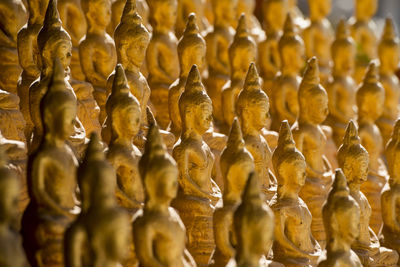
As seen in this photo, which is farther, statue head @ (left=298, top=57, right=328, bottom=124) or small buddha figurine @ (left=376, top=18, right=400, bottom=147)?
small buddha figurine @ (left=376, top=18, right=400, bottom=147)

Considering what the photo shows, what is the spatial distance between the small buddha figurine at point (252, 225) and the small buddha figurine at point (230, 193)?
0.19m

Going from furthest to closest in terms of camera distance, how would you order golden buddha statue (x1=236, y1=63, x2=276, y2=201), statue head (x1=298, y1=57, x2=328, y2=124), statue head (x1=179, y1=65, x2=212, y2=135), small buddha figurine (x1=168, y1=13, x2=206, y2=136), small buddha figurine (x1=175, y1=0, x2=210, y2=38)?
small buddha figurine (x1=175, y1=0, x2=210, y2=38)
statue head (x1=298, y1=57, x2=328, y2=124)
small buddha figurine (x1=168, y1=13, x2=206, y2=136)
golden buddha statue (x1=236, y1=63, x2=276, y2=201)
statue head (x1=179, y1=65, x2=212, y2=135)

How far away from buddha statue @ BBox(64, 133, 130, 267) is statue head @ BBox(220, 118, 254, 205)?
12.3 inches

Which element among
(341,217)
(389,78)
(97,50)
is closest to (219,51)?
(97,50)

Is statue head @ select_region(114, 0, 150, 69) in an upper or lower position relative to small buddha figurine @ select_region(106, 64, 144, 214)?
upper

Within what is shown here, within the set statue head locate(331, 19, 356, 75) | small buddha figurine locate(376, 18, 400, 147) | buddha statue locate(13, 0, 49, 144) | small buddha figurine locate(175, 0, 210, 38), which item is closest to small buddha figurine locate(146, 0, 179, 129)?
small buddha figurine locate(175, 0, 210, 38)

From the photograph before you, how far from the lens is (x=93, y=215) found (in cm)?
104

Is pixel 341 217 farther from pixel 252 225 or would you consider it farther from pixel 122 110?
pixel 122 110

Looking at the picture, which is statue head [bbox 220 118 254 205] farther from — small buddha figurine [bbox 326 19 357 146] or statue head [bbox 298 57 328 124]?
small buddha figurine [bbox 326 19 357 146]

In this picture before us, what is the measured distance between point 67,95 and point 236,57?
0.82m

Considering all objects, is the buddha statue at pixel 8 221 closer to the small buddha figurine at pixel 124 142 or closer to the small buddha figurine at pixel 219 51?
the small buddha figurine at pixel 124 142

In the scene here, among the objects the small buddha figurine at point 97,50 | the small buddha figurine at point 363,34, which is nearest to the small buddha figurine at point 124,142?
the small buddha figurine at point 97,50

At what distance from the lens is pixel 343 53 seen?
2.35m

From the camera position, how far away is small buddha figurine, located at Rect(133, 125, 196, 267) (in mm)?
1130
